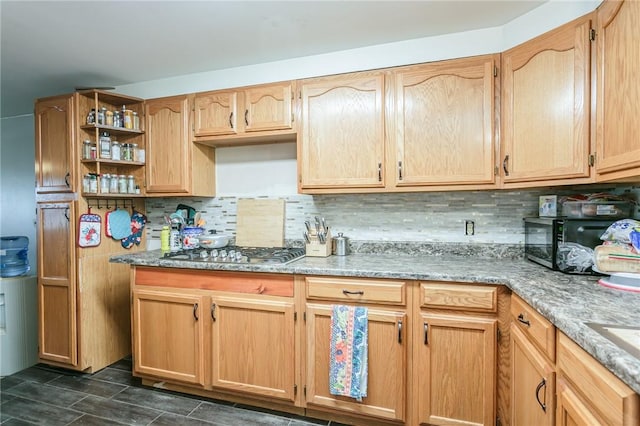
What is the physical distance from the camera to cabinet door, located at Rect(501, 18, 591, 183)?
1523 mm

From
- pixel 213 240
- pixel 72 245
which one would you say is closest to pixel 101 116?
pixel 72 245

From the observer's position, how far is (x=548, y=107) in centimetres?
164

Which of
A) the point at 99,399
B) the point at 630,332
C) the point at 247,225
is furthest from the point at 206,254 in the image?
the point at 630,332

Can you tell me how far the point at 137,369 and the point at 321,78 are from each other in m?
2.33

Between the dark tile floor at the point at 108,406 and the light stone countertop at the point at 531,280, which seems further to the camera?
the dark tile floor at the point at 108,406

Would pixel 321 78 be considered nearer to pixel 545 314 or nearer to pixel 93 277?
pixel 545 314

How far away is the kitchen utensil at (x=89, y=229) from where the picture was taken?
2.40 meters

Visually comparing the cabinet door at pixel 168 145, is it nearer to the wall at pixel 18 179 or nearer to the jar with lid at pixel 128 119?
the jar with lid at pixel 128 119

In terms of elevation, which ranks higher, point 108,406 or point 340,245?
point 340,245

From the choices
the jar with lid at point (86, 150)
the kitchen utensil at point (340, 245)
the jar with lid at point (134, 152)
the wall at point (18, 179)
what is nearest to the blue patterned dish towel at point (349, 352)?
the kitchen utensil at point (340, 245)

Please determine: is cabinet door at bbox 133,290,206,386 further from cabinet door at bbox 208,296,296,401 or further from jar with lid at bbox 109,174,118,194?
jar with lid at bbox 109,174,118,194

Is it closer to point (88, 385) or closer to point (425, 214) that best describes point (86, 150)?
point (88, 385)

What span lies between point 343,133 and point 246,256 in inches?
40.0

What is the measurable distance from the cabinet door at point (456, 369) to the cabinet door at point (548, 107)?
0.84 metres
